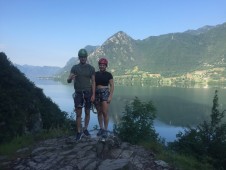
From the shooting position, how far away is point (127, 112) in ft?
38.9

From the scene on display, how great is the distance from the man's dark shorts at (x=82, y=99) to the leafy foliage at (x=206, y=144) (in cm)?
495


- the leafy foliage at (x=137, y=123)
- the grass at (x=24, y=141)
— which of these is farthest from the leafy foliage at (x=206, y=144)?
the grass at (x=24, y=141)

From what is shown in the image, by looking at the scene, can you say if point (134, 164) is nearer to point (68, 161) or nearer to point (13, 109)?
point (68, 161)

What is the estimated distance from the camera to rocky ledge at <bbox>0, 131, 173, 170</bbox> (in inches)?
328

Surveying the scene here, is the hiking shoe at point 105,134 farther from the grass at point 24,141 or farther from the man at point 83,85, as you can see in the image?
the grass at point 24,141

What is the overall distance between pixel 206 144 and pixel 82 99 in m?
6.60

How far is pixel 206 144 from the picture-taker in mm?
13953

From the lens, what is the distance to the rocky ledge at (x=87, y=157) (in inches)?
328

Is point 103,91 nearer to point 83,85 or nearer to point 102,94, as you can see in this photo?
point 102,94

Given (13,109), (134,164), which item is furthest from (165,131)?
(134,164)

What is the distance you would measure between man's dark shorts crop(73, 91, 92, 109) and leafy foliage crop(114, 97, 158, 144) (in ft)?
6.25

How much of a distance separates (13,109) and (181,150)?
11.5 metres

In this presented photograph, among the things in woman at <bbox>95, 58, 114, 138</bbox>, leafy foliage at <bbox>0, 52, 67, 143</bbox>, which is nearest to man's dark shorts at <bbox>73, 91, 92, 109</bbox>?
woman at <bbox>95, 58, 114, 138</bbox>

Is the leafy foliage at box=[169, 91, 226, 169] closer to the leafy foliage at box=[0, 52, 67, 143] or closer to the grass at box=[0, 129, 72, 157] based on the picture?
the grass at box=[0, 129, 72, 157]
